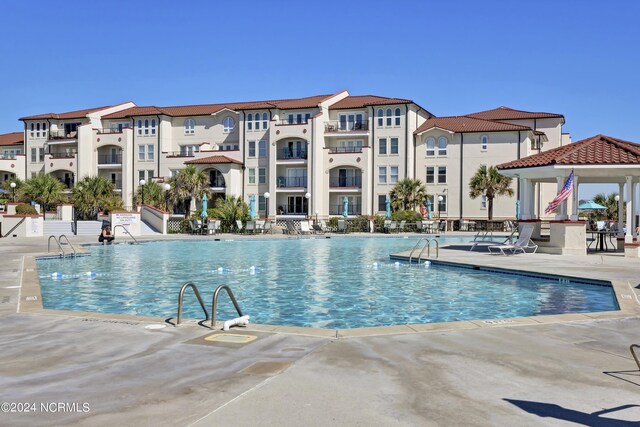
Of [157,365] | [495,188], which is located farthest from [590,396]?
[495,188]

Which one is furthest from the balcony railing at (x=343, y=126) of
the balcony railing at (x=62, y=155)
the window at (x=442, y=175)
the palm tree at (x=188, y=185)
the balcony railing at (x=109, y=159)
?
the balcony railing at (x=62, y=155)

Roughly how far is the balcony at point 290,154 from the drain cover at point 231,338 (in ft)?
158

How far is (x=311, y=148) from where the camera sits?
54.0m

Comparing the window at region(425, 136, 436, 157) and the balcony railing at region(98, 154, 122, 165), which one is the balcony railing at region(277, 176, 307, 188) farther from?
the balcony railing at region(98, 154, 122, 165)

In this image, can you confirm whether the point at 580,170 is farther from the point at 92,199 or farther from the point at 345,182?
the point at 92,199

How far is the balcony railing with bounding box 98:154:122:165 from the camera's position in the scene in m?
60.6

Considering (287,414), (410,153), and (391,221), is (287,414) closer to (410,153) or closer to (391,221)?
(391,221)

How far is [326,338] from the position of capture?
24.8 ft

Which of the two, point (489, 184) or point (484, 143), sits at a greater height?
point (484, 143)

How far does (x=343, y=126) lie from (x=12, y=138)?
42.4 m

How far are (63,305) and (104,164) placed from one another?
52185 mm

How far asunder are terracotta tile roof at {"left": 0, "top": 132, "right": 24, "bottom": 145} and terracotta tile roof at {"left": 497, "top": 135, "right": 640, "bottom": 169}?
6117 centimetres

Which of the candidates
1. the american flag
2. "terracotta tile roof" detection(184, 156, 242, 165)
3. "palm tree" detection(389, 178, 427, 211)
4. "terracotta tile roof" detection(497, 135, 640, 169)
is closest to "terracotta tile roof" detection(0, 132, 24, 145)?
"terracotta tile roof" detection(184, 156, 242, 165)

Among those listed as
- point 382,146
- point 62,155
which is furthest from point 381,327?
point 62,155
